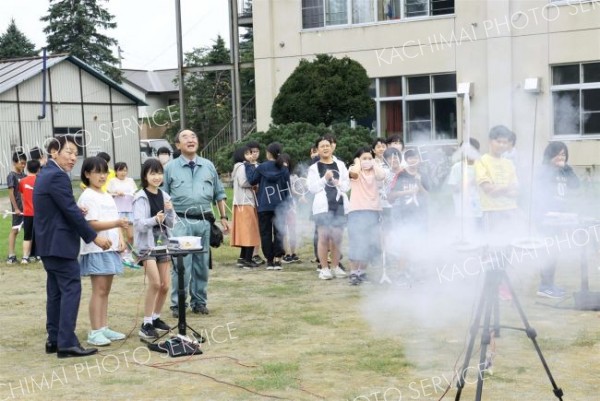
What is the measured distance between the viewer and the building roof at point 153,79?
64000 mm

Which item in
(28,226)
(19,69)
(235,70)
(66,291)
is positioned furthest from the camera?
(19,69)

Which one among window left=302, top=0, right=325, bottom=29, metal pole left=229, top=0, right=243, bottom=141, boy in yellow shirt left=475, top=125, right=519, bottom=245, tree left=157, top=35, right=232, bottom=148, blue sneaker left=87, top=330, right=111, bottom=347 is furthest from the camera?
tree left=157, top=35, right=232, bottom=148

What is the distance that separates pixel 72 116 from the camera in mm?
35688

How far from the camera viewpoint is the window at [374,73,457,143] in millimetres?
22531

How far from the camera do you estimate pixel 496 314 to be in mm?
6168

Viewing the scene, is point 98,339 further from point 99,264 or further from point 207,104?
point 207,104

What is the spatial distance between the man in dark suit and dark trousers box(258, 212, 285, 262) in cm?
459

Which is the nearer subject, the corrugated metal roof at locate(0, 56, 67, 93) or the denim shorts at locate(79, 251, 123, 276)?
the denim shorts at locate(79, 251, 123, 276)

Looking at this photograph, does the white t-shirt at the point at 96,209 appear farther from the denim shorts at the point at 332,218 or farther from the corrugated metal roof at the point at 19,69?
the corrugated metal roof at the point at 19,69

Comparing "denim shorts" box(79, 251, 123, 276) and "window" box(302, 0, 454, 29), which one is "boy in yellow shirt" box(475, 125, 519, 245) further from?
"window" box(302, 0, 454, 29)

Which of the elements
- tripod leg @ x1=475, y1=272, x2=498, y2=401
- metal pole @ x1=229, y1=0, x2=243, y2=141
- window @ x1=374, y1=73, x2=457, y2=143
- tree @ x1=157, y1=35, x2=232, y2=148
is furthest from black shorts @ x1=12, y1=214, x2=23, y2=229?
tree @ x1=157, y1=35, x2=232, y2=148

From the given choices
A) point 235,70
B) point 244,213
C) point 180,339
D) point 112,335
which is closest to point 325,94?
point 235,70

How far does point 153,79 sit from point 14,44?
1216cm

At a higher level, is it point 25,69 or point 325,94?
point 25,69
